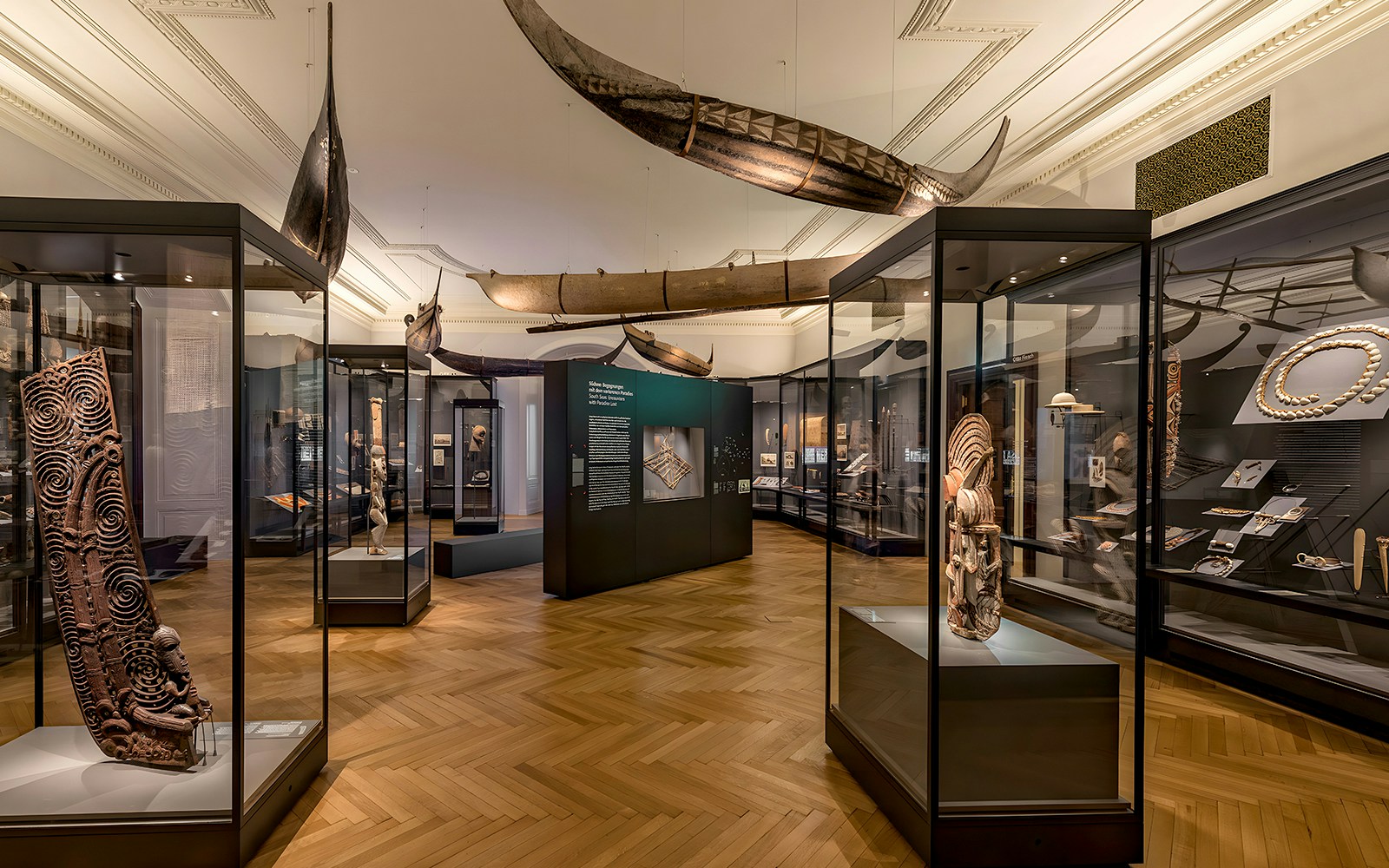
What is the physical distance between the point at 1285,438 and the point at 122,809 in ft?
17.7

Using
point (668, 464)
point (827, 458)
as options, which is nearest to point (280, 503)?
A: point (827, 458)

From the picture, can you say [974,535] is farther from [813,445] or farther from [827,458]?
[813,445]

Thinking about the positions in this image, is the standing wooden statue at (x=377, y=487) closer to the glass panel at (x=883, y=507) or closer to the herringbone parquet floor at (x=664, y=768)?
the herringbone parquet floor at (x=664, y=768)

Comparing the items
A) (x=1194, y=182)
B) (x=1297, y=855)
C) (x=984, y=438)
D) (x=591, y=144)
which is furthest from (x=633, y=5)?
(x=1297, y=855)

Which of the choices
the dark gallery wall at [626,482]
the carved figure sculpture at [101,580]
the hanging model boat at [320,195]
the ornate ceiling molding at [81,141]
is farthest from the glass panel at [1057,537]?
the ornate ceiling molding at [81,141]

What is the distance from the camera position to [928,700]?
214cm

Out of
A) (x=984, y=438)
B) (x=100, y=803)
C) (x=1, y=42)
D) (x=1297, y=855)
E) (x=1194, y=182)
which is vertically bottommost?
(x=1297, y=855)

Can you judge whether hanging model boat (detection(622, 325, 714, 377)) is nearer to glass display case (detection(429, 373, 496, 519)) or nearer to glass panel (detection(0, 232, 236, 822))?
glass display case (detection(429, 373, 496, 519))

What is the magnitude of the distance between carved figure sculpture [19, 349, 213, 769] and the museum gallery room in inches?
0.5

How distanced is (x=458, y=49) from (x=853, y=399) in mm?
3417

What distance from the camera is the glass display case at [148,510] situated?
2.05 m

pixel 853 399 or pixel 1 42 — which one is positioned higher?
pixel 1 42

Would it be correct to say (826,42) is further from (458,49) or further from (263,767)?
(263,767)

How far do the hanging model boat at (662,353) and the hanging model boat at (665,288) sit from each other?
191 cm
